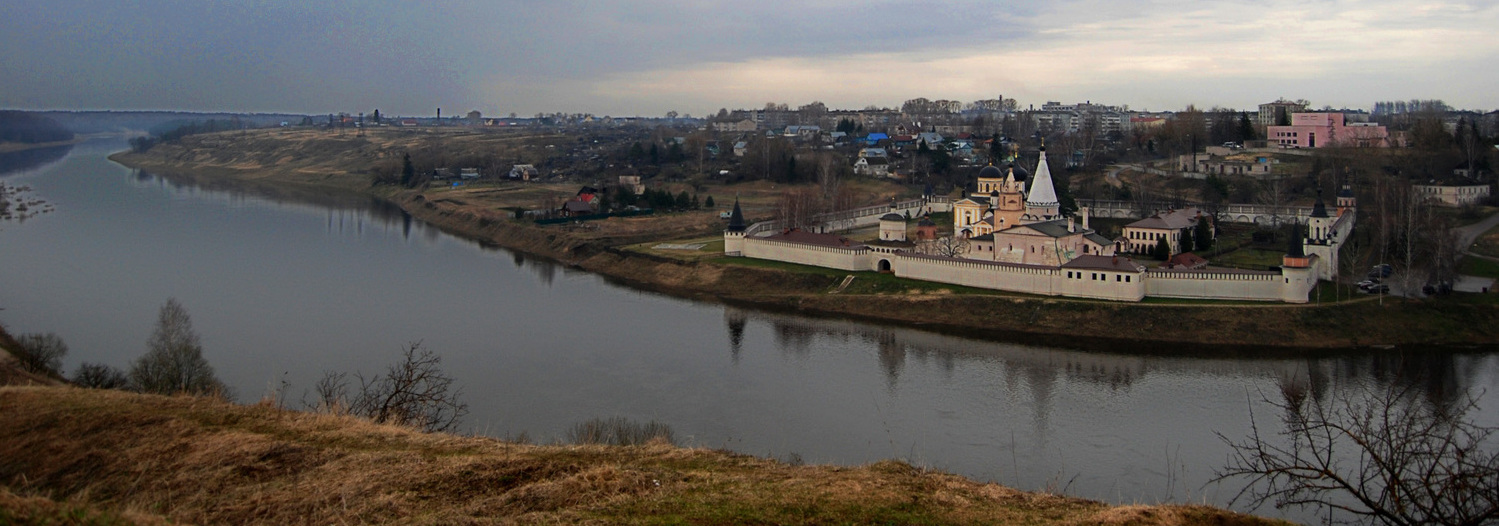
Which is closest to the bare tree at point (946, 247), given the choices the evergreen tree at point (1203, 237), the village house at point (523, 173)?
the evergreen tree at point (1203, 237)

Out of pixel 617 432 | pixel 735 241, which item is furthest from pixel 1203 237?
pixel 617 432

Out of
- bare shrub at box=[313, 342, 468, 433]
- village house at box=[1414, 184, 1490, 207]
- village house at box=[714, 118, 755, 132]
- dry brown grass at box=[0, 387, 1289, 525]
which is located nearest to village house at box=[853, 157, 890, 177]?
village house at box=[1414, 184, 1490, 207]

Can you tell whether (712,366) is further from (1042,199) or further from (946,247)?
(1042,199)

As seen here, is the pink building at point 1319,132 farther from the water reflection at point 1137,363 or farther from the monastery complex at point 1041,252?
the water reflection at point 1137,363

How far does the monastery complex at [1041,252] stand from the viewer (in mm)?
20906

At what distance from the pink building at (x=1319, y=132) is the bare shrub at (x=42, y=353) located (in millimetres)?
38850

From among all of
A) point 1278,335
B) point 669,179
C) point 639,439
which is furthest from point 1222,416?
point 669,179

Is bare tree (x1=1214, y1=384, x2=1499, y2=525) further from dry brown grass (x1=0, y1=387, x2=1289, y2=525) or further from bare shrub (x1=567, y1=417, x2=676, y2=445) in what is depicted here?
bare shrub (x1=567, y1=417, x2=676, y2=445)

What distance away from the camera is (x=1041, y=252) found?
76.2 feet

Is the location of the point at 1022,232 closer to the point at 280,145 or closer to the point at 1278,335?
the point at 1278,335

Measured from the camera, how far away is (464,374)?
16.6m

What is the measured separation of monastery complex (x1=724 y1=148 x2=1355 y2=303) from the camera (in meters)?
20.9

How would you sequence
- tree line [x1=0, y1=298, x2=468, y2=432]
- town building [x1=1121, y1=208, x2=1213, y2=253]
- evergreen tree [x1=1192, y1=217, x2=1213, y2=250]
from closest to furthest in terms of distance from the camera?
tree line [x1=0, y1=298, x2=468, y2=432]
town building [x1=1121, y1=208, x2=1213, y2=253]
evergreen tree [x1=1192, y1=217, x2=1213, y2=250]

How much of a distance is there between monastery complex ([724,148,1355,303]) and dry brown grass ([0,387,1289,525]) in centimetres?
1361
